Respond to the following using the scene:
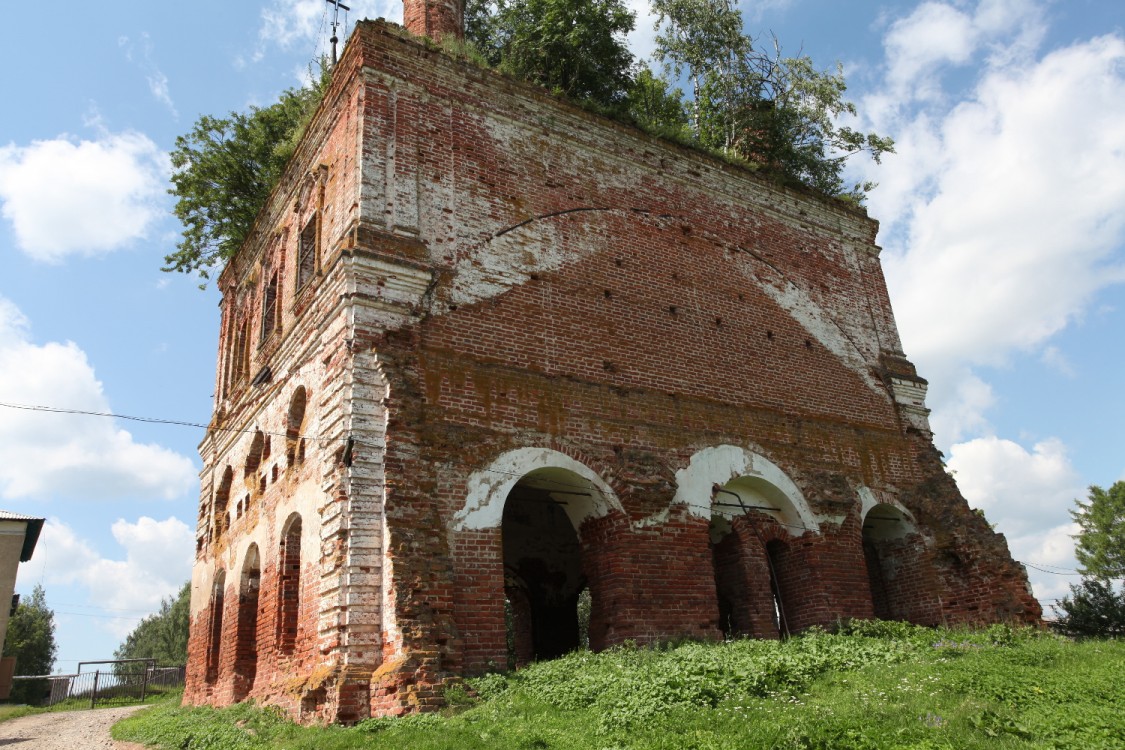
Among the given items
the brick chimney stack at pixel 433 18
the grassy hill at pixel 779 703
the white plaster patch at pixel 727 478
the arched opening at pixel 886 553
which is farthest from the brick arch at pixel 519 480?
the brick chimney stack at pixel 433 18

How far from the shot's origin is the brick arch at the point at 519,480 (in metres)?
9.03

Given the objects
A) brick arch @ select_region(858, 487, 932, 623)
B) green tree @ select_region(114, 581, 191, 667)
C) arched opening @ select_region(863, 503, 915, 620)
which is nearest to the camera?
brick arch @ select_region(858, 487, 932, 623)

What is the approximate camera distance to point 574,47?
17250 mm

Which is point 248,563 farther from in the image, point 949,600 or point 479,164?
point 949,600

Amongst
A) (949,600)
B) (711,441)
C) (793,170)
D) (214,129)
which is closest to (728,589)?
(711,441)

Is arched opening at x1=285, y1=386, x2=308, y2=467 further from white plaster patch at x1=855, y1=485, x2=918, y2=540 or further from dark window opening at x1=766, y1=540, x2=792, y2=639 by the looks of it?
white plaster patch at x1=855, y1=485, x2=918, y2=540

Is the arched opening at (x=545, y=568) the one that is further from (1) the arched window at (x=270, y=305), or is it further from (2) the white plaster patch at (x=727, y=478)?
(1) the arched window at (x=270, y=305)

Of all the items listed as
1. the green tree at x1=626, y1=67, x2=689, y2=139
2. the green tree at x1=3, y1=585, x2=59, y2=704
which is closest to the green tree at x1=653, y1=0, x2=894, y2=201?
the green tree at x1=626, y1=67, x2=689, y2=139

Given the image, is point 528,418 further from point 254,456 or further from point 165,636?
point 165,636

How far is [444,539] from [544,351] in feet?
9.81

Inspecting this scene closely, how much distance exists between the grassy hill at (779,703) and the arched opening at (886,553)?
399cm

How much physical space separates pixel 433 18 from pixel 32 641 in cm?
3493

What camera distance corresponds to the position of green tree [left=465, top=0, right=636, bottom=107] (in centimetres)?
1714

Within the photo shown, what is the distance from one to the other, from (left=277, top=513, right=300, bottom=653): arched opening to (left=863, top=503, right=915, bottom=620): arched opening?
8.69m
